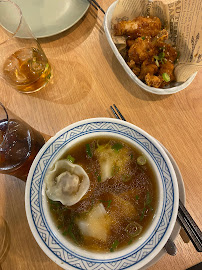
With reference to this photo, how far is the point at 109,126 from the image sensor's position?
1136mm

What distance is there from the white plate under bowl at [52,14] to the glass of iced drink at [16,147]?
2.04 ft

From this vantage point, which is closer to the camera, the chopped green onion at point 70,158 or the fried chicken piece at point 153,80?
the chopped green onion at point 70,158

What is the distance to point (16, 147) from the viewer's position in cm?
115

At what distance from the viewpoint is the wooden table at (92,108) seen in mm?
1162

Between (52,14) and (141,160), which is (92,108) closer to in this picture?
(141,160)

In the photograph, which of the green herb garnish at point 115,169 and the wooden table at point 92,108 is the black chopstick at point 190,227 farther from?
the green herb garnish at point 115,169

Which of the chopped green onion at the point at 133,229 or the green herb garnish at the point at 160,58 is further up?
the green herb garnish at the point at 160,58

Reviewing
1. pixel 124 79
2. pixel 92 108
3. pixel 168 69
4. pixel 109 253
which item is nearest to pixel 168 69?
pixel 168 69

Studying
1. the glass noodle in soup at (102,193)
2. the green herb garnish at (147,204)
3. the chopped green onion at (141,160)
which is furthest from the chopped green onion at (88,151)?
the green herb garnish at (147,204)

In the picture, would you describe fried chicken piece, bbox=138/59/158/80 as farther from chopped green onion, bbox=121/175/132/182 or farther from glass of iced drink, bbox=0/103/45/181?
glass of iced drink, bbox=0/103/45/181

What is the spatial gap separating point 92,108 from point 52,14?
2.19 ft

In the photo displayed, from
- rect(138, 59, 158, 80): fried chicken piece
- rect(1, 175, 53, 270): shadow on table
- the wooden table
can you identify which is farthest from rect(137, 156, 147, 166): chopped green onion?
rect(1, 175, 53, 270): shadow on table

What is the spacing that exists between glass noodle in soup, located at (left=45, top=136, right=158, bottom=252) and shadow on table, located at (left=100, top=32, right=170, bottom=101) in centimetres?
38

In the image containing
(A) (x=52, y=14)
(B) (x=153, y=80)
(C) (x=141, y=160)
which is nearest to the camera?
(C) (x=141, y=160)
